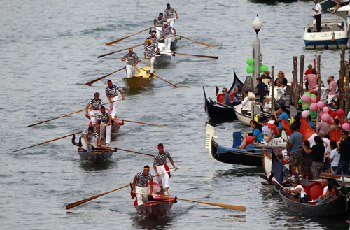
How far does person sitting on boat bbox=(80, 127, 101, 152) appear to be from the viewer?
26566 millimetres

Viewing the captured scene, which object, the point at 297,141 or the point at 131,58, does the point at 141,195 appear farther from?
the point at 131,58

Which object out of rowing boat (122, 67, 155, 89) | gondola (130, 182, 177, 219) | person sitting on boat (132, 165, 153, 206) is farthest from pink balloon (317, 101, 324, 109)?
rowing boat (122, 67, 155, 89)

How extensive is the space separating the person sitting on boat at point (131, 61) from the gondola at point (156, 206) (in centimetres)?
1505

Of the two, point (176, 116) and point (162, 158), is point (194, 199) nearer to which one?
point (162, 158)

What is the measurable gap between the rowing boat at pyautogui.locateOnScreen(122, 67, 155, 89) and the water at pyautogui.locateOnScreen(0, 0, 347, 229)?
41 cm

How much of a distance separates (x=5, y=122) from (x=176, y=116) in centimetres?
765

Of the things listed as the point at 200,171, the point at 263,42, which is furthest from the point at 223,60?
the point at 200,171

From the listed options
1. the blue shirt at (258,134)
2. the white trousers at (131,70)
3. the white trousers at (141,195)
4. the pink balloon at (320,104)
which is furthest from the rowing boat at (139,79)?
the white trousers at (141,195)

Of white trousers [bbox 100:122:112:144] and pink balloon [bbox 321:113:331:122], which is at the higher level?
pink balloon [bbox 321:113:331:122]

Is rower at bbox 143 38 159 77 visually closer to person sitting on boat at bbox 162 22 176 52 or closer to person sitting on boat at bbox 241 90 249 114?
person sitting on boat at bbox 162 22 176 52

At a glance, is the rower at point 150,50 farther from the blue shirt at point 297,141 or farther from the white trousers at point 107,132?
the blue shirt at point 297,141

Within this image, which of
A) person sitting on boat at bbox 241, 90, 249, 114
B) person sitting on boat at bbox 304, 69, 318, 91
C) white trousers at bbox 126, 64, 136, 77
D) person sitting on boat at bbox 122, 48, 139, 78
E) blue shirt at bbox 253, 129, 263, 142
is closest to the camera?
blue shirt at bbox 253, 129, 263, 142

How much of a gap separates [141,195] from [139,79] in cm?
1717

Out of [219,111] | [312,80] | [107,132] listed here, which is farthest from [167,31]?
[107,132]
